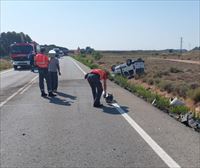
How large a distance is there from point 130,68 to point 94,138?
23.9 m

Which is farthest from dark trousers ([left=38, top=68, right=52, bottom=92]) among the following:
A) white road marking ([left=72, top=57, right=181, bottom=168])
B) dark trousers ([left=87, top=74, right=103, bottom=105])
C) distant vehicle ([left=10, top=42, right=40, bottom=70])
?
distant vehicle ([left=10, top=42, right=40, bottom=70])

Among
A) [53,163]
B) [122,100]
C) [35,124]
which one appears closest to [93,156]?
[53,163]

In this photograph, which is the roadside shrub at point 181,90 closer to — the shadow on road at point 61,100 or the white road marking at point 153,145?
the shadow on road at point 61,100

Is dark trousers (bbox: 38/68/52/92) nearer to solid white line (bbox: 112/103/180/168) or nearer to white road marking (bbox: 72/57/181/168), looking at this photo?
white road marking (bbox: 72/57/181/168)

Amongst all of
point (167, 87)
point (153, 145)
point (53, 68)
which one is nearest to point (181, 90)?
point (167, 87)

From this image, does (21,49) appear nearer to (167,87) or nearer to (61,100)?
(167,87)

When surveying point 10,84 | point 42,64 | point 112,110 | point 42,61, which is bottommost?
point 10,84

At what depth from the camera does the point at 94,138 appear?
886 centimetres

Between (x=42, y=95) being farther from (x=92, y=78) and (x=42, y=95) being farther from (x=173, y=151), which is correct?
(x=173, y=151)

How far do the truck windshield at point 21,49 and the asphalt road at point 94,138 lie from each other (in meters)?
30.4

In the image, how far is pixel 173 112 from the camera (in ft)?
41.2

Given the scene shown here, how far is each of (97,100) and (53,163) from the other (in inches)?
280

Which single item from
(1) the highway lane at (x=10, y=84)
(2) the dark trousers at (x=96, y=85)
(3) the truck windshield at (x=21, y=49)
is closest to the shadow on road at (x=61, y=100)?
(2) the dark trousers at (x=96, y=85)

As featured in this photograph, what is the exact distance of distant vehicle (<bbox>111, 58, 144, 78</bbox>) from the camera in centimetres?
3216
